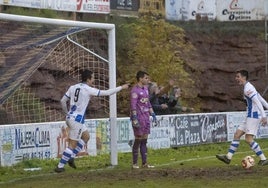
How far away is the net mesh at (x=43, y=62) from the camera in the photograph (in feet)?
60.0

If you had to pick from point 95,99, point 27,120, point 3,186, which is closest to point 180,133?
point 95,99

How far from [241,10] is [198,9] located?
2979 mm

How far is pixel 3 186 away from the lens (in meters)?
14.9

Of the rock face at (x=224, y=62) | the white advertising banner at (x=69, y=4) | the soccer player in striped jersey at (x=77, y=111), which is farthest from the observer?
the rock face at (x=224, y=62)

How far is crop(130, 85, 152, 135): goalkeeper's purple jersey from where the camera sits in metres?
17.8

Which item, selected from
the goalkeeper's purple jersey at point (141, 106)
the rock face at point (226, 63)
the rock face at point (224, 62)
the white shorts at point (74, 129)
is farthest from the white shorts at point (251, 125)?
the rock face at point (226, 63)

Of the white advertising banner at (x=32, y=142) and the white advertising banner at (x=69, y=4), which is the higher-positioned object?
the white advertising banner at (x=69, y=4)

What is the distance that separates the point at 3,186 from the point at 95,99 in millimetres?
8657

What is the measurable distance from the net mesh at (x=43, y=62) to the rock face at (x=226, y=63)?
18.8 meters

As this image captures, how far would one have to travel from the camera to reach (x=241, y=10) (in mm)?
46219

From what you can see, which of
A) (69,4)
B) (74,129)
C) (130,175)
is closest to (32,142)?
(74,129)

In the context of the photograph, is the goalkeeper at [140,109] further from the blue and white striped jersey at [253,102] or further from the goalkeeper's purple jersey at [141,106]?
the blue and white striped jersey at [253,102]

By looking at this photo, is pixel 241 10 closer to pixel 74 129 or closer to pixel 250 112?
pixel 250 112

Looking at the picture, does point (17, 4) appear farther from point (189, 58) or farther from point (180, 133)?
point (189, 58)
